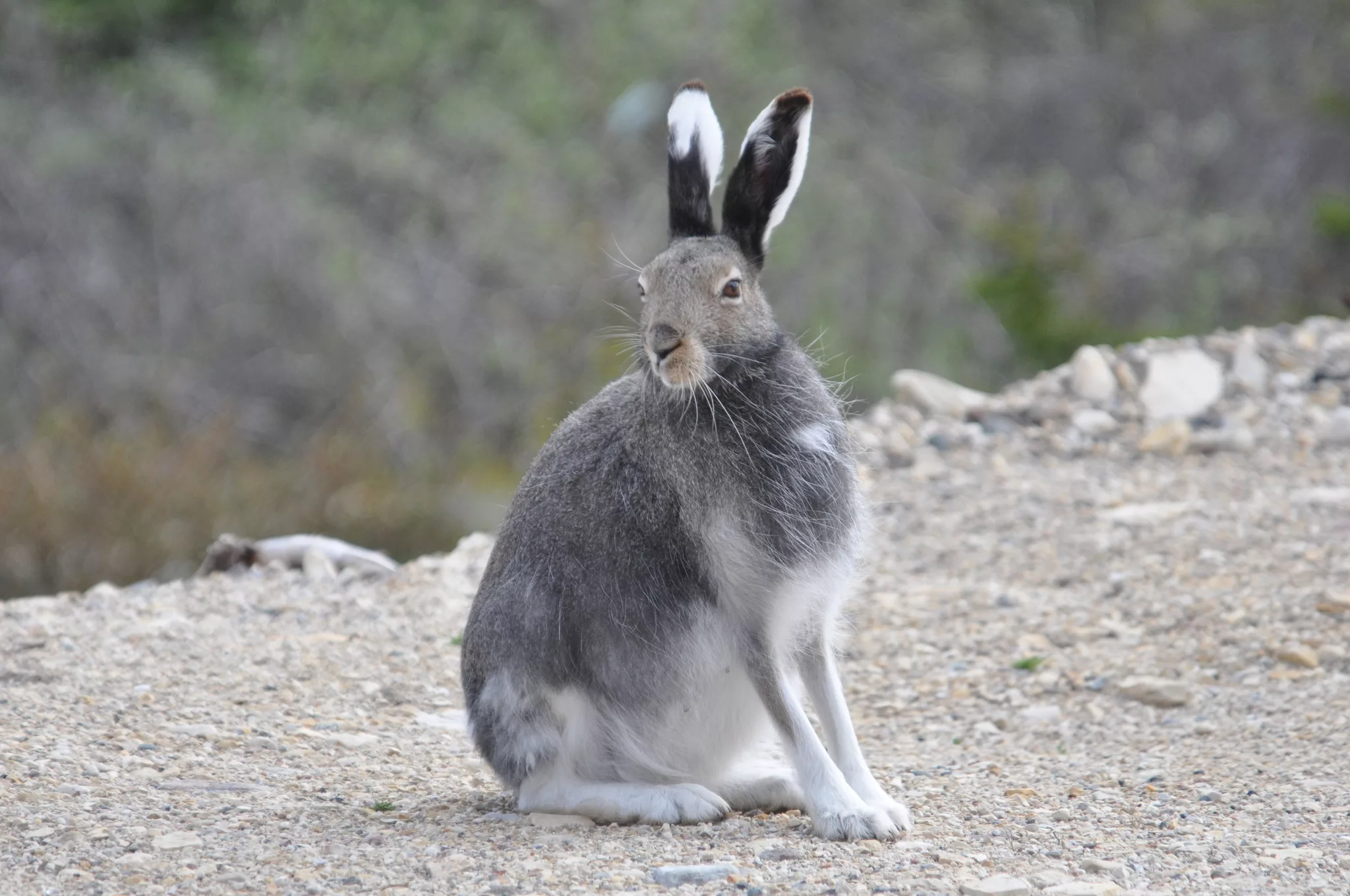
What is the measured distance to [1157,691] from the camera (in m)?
6.00

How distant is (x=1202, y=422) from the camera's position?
9.30 m

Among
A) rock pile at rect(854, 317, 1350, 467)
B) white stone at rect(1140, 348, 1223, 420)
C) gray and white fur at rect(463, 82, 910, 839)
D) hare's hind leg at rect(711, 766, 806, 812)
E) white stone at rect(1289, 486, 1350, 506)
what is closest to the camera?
gray and white fur at rect(463, 82, 910, 839)

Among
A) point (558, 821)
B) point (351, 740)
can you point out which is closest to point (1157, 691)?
point (558, 821)

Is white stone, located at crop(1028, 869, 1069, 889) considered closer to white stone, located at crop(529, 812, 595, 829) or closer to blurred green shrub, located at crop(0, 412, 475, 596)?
white stone, located at crop(529, 812, 595, 829)

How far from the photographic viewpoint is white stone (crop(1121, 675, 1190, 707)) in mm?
5977

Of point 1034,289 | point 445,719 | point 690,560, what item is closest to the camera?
point 690,560

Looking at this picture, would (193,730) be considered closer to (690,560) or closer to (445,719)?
(445,719)

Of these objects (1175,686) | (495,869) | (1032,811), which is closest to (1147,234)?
(1175,686)

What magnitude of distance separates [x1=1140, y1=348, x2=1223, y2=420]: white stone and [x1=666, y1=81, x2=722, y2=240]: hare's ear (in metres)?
5.62

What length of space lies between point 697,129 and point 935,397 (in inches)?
226

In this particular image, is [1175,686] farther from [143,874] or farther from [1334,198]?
[1334,198]

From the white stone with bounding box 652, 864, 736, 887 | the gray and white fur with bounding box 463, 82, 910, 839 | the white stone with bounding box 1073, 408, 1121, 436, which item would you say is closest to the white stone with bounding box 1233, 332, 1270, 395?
the white stone with bounding box 1073, 408, 1121, 436

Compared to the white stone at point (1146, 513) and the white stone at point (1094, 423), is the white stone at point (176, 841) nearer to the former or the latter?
the white stone at point (1146, 513)

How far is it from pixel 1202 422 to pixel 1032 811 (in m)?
5.25
